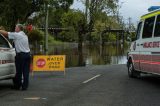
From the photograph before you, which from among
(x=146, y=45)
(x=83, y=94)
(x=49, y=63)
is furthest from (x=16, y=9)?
(x=83, y=94)

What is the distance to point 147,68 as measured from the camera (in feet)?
49.9

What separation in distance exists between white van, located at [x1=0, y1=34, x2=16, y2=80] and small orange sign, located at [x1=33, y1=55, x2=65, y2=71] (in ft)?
22.7

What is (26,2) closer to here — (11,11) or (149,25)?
(11,11)

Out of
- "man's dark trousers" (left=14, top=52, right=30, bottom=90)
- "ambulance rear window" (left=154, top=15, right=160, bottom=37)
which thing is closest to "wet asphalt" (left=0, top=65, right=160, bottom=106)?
"man's dark trousers" (left=14, top=52, right=30, bottom=90)

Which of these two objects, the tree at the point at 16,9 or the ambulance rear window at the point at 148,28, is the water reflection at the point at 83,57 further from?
the ambulance rear window at the point at 148,28

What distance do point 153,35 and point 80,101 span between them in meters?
4.38

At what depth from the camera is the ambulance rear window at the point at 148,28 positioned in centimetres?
1479

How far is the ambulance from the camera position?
14000 mm

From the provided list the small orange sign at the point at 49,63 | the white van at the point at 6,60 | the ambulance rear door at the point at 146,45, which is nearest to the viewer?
the white van at the point at 6,60

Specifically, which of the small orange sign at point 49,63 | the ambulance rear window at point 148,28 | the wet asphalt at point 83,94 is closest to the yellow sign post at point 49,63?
the small orange sign at point 49,63

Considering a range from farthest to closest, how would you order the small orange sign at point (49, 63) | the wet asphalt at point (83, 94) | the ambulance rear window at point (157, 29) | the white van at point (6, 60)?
the small orange sign at point (49, 63), the ambulance rear window at point (157, 29), the white van at point (6, 60), the wet asphalt at point (83, 94)

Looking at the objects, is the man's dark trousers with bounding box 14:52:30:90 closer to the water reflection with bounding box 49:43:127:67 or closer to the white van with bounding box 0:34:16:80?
the white van with bounding box 0:34:16:80

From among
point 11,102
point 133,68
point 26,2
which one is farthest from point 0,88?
point 26,2

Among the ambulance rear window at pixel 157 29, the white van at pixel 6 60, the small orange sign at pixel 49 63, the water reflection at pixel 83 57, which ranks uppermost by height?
the ambulance rear window at pixel 157 29
